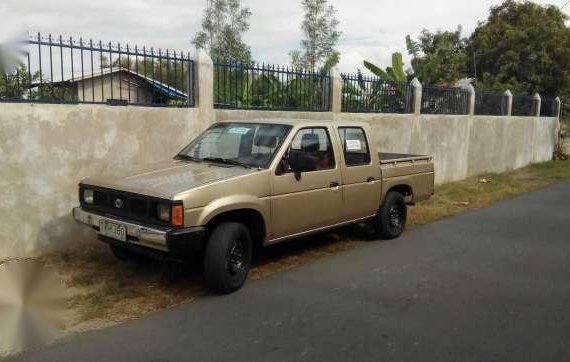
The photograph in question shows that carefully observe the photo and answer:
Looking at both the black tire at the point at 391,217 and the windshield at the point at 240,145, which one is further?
the black tire at the point at 391,217

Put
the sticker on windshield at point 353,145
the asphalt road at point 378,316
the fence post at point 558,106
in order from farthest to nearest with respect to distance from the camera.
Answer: the fence post at point 558,106 < the sticker on windshield at point 353,145 < the asphalt road at point 378,316

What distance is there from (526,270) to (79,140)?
551 cm

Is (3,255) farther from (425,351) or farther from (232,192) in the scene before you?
(425,351)

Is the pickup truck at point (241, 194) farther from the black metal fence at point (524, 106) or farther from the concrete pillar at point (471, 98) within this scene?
the black metal fence at point (524, 106)

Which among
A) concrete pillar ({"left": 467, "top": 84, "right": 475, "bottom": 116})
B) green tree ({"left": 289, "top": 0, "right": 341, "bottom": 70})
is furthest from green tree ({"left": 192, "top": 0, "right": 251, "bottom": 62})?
concrete pillar ({"left": 467, "top": 84, "right": 475, "bottom": 116})

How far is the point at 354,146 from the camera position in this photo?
265 inches

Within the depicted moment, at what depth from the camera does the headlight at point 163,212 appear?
4.61 m

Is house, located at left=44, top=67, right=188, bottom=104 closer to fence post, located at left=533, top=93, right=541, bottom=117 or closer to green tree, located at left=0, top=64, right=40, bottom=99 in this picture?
green tree, located at left=0, top=64, right=40, bottom=99

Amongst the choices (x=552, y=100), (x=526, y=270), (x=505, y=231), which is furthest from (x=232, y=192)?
(x=552, y=100)

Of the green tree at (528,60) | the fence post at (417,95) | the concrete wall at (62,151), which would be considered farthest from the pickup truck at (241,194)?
the green tree at (528,60)

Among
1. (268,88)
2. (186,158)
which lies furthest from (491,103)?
(186,158)

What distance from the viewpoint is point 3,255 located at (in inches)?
234

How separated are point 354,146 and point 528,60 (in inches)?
744

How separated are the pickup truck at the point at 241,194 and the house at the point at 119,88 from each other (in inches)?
56.8
